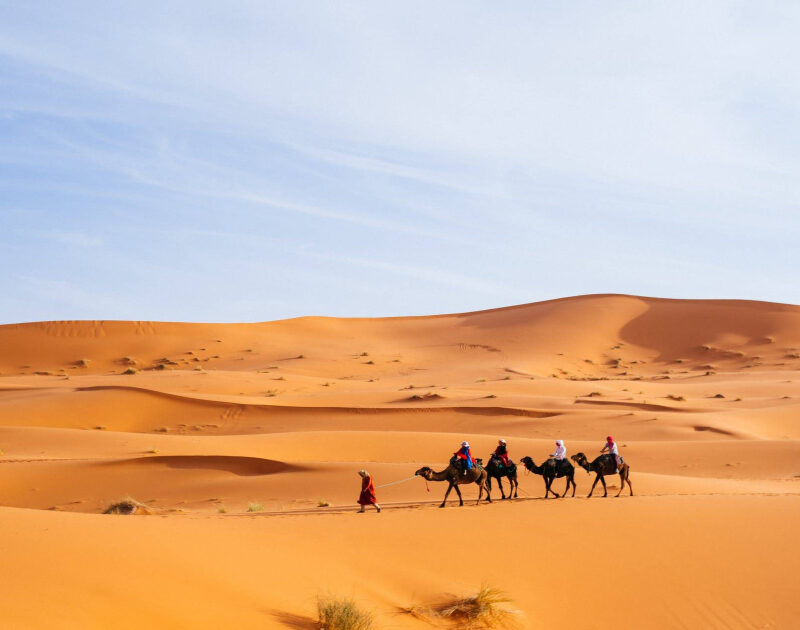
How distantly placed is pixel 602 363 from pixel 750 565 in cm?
5297

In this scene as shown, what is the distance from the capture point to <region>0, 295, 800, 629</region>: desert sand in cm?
1069

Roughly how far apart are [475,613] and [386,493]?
11881 millimetres

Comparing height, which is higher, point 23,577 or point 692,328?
point 692,328

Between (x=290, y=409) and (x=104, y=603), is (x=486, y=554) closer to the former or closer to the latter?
(x=104, y=603)

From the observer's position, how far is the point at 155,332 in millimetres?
74312

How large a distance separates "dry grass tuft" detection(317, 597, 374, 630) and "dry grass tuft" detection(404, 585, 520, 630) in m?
1.05

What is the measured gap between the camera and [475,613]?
10.7 m

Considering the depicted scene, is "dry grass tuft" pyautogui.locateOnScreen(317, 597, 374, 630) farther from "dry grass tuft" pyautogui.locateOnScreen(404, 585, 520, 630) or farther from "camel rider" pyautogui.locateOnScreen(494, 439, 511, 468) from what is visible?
"camel rider" pyautogui.locateOnScreen(494, 439, 511, 468)

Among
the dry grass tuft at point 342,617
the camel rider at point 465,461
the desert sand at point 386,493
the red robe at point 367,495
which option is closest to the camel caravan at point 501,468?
the camel rider at point 465,461

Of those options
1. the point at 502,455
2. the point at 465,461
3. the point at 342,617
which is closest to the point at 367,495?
the point at 465,461

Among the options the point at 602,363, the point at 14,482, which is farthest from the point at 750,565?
the point at 602,363

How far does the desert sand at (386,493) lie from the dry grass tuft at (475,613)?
1.23ft

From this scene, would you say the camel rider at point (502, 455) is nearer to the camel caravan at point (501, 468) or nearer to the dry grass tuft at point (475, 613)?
the camel caravan at point (501, 468)

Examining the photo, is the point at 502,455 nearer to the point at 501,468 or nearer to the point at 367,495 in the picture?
the point at 501,468
